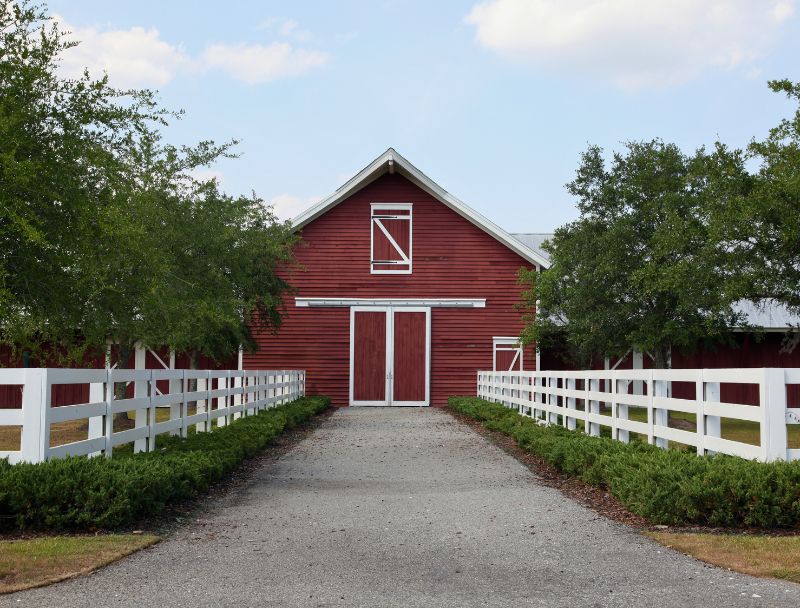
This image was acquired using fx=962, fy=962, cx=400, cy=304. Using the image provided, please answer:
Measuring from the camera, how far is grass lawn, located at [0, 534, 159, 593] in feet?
18.4

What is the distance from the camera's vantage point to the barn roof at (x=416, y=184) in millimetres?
27688

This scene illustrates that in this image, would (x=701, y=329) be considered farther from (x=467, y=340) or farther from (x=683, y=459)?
(x=683, y=459)

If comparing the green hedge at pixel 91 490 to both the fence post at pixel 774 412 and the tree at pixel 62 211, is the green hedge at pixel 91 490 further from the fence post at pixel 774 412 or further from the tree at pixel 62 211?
the fence post at pixel 774 412

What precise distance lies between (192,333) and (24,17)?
7.70 meters

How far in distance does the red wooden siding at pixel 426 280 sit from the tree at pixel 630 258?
259cm

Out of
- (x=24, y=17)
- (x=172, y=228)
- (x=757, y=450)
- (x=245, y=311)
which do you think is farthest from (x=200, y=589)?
(x=245, y=311)

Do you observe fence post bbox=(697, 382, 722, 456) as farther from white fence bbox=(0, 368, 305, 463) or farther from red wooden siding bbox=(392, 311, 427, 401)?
red wooden siding bbox=(392, 311, 427, 401)

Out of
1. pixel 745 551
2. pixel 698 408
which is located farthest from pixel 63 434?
pixel 745 551

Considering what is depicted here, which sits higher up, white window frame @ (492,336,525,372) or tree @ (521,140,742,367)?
tree @ (521,140,742,367)

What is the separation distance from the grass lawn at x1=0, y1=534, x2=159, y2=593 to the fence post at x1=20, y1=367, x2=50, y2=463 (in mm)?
1082

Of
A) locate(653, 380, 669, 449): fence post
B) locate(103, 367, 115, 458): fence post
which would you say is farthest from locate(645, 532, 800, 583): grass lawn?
locate(103, 367, 115, 458): fence post

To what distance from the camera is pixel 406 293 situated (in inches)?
1123

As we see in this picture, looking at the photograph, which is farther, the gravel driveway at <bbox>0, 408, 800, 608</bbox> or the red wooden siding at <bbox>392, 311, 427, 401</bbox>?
the red wooden siding at <bbox>392, 311, 427, 401</bbox>

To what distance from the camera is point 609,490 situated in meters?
9.23
